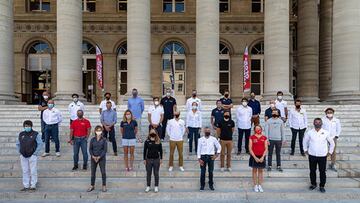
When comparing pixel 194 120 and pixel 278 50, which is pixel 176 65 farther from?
pixel 194 120

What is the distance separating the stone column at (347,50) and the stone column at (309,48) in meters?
5.21

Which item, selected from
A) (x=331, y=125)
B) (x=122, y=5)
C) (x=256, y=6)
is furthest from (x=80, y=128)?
(x=256, y=6)

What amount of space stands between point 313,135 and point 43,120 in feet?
29.6

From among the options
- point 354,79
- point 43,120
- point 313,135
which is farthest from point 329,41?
point 43,120

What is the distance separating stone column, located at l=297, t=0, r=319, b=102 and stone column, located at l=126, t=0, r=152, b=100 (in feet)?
41.7

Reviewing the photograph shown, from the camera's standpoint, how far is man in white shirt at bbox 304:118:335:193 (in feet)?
32.3

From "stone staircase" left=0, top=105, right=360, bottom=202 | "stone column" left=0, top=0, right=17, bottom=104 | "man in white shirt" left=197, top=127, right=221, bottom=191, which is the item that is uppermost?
"stone column" left=0, top=0, right=17, bottom=104

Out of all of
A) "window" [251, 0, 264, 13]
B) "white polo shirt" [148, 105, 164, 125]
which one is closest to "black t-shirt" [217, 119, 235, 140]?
"white polo shirt" [148, 105, 164, 125]

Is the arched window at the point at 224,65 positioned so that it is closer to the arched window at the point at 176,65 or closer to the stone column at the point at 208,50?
the arched window at the point at 176,65

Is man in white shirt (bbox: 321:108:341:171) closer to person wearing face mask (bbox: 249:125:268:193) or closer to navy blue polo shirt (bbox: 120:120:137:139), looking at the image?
person wearing face mask (bbox: 249:125:268:193)

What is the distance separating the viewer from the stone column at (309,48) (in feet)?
84.8

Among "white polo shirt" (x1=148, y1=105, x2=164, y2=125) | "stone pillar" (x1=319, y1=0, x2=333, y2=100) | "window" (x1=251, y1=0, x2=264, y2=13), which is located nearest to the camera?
"white polo shirt" (x1=148, y1=105, x2=164, y2=125)

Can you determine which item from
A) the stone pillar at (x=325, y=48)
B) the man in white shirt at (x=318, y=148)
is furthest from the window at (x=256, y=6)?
the man in white shirt at (x=318, y=148)

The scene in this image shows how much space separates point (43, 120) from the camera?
40.9 feet
